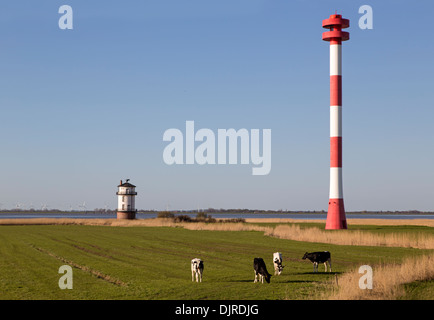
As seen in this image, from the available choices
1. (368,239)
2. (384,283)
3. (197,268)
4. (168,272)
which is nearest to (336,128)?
(368,239)

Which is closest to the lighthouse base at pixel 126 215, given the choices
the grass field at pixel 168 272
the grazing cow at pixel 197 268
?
the grass field at pixel 168 272

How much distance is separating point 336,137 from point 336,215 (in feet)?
29.6

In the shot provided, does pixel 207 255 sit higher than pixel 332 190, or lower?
lower

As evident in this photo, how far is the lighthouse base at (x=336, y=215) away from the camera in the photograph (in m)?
68.2

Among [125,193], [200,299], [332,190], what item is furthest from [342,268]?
[125,193]

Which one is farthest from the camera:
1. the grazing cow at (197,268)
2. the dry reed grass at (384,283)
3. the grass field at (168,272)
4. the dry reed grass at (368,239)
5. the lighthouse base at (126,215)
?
the lighthouse base at (126,215)

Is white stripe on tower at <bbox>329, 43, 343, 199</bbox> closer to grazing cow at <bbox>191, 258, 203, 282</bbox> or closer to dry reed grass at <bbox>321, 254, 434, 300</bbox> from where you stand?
dry reed grass at <bbox>321, 254, 434, 300</bbox>

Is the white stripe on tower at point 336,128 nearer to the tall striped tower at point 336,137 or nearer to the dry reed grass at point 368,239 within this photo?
the tall striped tower at point 336,137

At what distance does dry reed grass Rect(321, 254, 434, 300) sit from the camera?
2031 cm

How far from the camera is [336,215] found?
224ft

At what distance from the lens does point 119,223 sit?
108 m

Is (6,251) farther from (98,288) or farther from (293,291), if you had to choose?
(293,291)

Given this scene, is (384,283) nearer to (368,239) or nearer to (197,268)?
(197,268)

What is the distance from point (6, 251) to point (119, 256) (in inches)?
416
